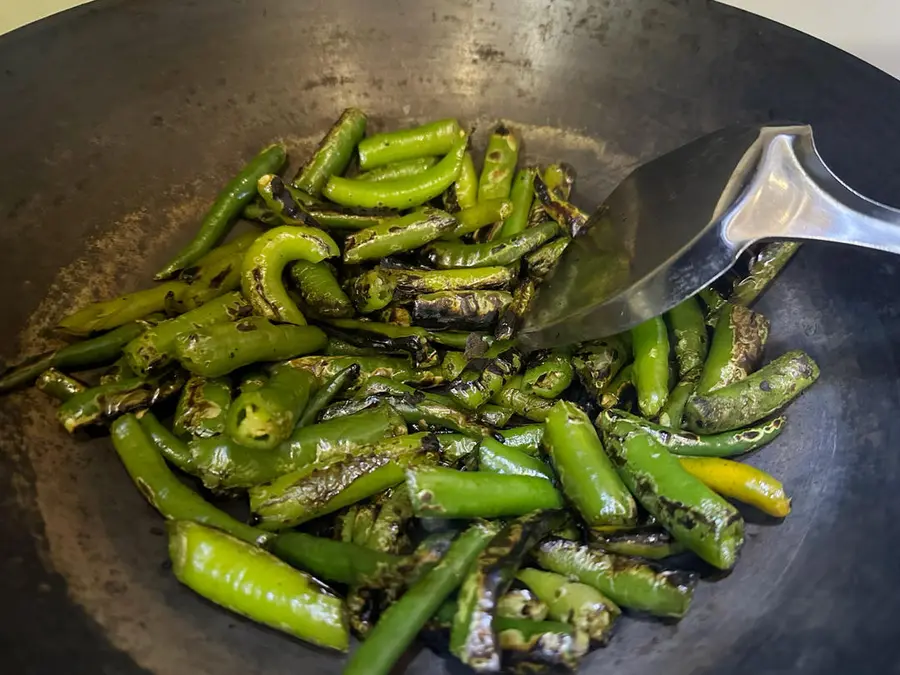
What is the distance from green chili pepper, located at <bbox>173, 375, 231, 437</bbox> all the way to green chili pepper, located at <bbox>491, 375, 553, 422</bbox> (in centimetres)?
80

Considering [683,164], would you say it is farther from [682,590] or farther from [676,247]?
[682,590]

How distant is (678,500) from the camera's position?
6.25 feet

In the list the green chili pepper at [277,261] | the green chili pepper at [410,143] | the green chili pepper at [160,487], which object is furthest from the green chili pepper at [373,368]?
the green chili pepper at [410,143]

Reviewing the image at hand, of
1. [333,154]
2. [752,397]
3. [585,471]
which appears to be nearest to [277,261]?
[333,154]

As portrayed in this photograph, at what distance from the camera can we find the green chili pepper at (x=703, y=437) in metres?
2.12

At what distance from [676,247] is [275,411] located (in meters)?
1.19

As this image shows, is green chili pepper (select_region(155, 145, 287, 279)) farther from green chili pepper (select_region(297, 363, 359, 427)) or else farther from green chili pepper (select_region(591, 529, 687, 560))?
green chili pepper (select_region(591, 529, 687, 560))

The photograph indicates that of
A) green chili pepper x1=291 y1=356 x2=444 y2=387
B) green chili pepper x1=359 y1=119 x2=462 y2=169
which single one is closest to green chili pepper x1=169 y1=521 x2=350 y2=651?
green chili pepper x1=291 y1=356 x2=444 y2=387

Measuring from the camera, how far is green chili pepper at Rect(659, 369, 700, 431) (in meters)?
2.21

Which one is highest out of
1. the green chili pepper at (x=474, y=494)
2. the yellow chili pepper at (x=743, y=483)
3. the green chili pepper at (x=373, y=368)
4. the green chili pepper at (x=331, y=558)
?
the green chili pepper at (x=373, y=368)

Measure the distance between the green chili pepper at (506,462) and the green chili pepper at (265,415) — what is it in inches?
20.6

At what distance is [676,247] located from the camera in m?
2.12

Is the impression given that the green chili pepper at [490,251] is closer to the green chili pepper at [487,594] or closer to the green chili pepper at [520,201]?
the green chili pepper at [520,201]

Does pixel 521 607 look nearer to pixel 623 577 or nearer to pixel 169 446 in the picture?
pixel 623 577
